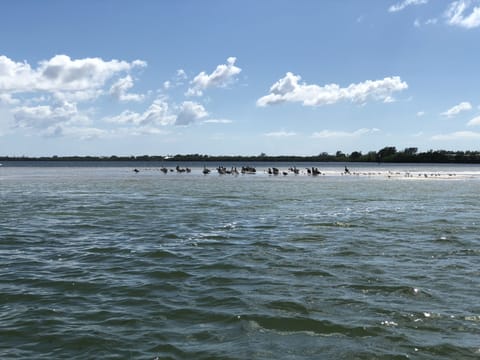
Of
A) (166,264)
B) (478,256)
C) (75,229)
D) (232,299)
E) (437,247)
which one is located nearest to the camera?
(232,299)

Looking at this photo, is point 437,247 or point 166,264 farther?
point 437,247

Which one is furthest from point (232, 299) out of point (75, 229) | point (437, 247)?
point (75, 229)

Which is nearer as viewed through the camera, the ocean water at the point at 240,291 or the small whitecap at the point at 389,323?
the ocean water at the point at 240,291

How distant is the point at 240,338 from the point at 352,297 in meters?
3.16

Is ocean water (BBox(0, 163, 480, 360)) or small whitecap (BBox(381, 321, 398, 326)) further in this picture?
small whitecap (BBox(381, 321, 398, 326))

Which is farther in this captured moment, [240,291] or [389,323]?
[240,291]

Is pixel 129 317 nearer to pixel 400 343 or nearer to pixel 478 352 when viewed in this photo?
pixel 400 343

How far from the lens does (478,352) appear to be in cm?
735

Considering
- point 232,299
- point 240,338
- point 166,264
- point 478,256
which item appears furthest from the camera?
point 478,256

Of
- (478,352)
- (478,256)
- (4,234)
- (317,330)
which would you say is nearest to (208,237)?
(4,234)

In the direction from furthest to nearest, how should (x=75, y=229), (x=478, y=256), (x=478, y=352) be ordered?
(x=75, y=229) < (x=478, y=256) < (x=478, y=352)

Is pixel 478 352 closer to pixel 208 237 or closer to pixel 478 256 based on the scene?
pixel 478 256

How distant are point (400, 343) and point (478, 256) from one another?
7.89 meters

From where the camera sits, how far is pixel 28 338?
26.3ft
